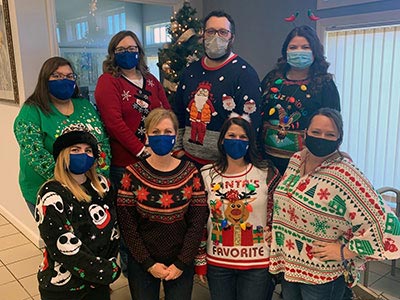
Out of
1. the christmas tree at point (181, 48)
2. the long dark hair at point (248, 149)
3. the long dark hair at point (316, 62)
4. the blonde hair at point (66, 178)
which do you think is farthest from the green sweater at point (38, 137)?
the christmas tree at point (181, 48)

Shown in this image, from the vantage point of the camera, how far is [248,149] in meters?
2.01

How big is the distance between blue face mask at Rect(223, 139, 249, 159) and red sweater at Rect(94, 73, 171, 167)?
30.8 inches

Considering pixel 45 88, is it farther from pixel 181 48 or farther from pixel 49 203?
pixel 181 48

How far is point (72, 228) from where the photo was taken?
1.74 metres

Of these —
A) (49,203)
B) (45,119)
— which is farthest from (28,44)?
(49,203)

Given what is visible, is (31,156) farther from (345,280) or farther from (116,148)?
(345,280)

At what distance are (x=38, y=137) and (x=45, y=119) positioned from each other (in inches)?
4.4

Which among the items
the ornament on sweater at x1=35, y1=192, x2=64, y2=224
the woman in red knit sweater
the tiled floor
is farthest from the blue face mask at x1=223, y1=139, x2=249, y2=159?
the tiled floor

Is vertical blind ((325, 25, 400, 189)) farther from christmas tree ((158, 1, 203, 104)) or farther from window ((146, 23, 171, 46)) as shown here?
window ((146, 23, 171, 46))

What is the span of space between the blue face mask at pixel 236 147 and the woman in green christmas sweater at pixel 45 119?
2.98 feet

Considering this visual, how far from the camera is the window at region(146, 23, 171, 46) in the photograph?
507cm

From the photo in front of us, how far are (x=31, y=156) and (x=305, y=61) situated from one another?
1623 mm

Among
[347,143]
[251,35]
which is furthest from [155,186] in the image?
[251,35]

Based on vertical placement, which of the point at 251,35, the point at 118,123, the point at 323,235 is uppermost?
the point at 251,35
